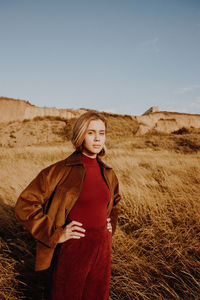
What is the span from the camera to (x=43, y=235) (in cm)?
112

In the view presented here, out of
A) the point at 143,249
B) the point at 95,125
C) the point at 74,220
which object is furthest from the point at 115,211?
the point at 143,249

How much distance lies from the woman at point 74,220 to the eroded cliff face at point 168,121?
1041 inches

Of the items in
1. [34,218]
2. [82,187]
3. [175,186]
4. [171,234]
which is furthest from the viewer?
[175,186]

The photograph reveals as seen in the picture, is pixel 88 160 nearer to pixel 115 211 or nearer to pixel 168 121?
pixel 115 211

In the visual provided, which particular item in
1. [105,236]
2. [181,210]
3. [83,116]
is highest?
[83,116]

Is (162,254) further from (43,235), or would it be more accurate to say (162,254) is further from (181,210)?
(43,235)

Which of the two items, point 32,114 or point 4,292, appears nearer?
point 4,292

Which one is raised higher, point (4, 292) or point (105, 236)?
point (105, 236)

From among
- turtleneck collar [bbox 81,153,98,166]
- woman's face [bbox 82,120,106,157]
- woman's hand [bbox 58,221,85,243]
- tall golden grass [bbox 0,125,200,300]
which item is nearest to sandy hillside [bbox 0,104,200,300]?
tall golden grass [bbox 0,125,200,300]

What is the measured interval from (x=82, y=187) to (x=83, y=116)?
55 centimetres

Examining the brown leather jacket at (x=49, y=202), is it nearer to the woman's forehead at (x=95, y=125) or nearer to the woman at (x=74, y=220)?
the woman at (x=74, y=220)

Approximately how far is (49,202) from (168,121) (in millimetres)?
31087

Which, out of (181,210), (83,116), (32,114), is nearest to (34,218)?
(83,116)

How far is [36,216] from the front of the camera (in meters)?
1.11
